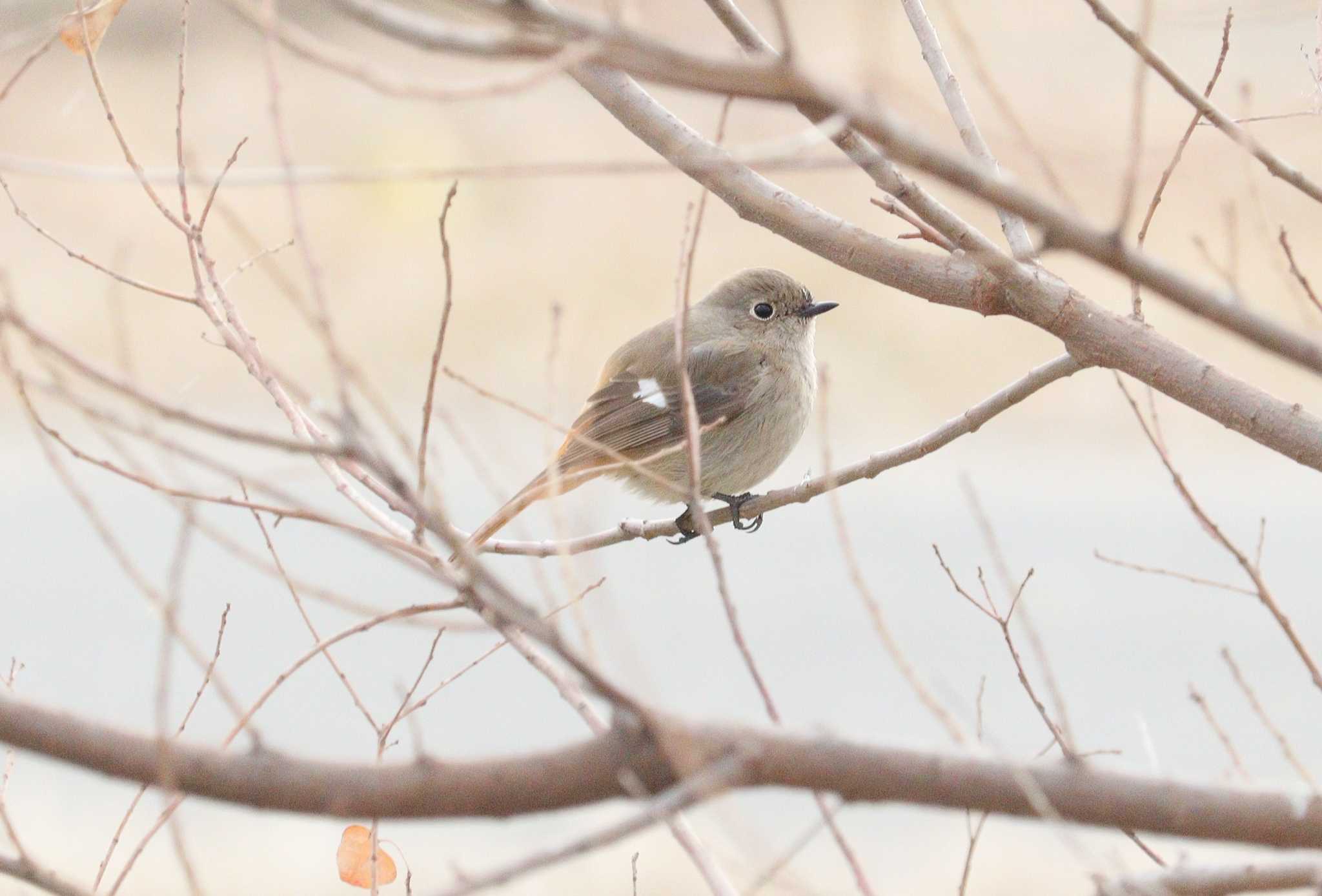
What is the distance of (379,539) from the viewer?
1439 mm

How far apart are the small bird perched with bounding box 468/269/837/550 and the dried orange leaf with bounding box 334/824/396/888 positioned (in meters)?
2.16

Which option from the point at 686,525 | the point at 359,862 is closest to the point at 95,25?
the point at 359,862

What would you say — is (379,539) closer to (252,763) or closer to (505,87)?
(252,763)

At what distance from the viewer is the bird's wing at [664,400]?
15.4 feet

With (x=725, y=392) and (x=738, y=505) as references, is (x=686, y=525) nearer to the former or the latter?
(x=738, y=505)

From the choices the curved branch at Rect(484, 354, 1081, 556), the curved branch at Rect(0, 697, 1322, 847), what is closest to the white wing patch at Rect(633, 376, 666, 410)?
the curved branch at Rect(484, 354, 1081, 556)

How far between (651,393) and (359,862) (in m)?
2.80

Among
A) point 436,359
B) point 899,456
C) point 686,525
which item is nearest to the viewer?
point 436,359

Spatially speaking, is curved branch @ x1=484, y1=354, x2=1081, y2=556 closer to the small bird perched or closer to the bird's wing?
the small bird perched

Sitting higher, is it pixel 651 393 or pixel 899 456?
pixel 651 393

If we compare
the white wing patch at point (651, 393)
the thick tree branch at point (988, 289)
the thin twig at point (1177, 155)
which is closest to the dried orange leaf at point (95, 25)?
the thick tree branch at point (988, 289)

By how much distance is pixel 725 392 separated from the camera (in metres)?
4.71

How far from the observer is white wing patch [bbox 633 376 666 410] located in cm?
476

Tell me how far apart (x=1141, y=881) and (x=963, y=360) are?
10031 mm
